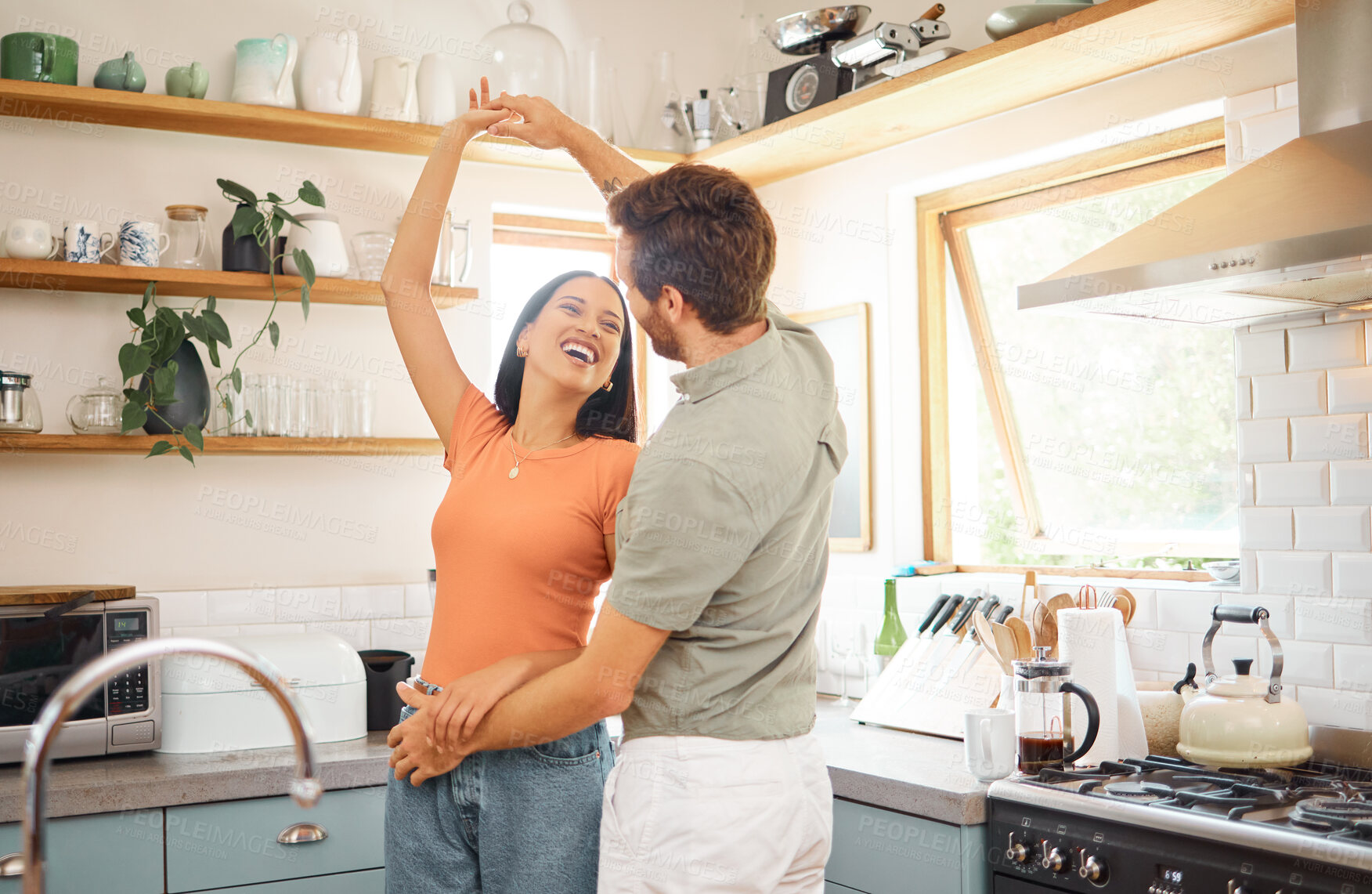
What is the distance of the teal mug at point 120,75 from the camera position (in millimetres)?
2721

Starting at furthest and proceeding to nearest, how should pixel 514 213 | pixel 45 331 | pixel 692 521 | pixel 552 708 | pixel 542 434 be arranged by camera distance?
pixel 514 213, pixel 45 331, pixel 542 434, pixel 552 708, pixel 692 521

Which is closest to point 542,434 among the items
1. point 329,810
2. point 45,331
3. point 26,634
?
point 329,810

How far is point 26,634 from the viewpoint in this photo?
7.61 ft

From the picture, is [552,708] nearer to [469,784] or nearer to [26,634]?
[469,784]

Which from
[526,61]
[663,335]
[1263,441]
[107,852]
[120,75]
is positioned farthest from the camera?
[526,61]

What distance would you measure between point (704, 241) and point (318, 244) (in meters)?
1.83

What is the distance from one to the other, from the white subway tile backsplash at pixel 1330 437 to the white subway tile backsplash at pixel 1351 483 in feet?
0.05

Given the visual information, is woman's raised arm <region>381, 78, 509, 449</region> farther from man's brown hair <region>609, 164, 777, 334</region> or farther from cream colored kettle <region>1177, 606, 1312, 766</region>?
cream colored kettle <region>1177, 606, 1312, 766</region>

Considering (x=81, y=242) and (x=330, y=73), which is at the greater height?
(x=330, y=73)

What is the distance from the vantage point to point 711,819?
1.29m

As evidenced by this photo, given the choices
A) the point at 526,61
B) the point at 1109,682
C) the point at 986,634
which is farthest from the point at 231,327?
the point at 1109,682

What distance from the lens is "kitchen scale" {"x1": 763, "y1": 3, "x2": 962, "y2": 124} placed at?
275cm

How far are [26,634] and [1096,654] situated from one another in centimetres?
210

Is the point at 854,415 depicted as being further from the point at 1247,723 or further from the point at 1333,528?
the point at 1247,723
